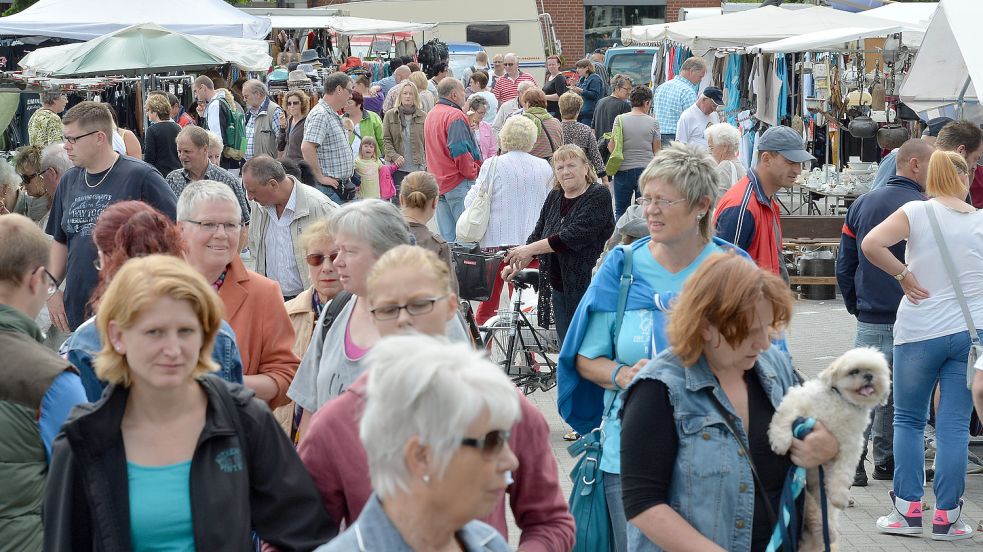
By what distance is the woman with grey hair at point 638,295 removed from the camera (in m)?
4.09

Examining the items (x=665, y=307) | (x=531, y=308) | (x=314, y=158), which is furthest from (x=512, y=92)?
(x=665, y=307)

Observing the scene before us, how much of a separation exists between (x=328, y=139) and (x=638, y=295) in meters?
7.84

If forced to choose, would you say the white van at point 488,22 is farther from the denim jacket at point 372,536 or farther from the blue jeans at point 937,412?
the denim jacket at point 372,536

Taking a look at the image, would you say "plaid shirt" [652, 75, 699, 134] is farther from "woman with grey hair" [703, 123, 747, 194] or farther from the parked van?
the parked van

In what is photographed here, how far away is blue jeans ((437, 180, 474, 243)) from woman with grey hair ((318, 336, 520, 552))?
35.1ft

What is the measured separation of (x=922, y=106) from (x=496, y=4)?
81.2ft

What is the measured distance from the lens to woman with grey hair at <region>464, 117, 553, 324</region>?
1024cm

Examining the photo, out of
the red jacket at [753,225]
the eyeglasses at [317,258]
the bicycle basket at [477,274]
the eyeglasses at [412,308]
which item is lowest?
the bicycle basket at [477,274]

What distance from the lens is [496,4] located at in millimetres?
33594

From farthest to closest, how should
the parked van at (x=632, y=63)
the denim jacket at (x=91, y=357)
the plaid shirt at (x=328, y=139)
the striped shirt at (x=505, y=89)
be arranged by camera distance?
the parked van at (x=632, y=63)
the striped shirt at (x=505, y=89)
the plaid shirt at (x=328, y=139)
the denim jacket at (x=91, y=357)

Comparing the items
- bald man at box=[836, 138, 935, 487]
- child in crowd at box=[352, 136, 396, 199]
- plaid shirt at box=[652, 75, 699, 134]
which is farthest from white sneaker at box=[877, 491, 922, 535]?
plaid shirt at box=[652, 75, 699, 134]

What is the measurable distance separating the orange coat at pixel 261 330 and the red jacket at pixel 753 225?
2.49m

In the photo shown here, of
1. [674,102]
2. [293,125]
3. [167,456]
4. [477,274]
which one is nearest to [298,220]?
[477,274]

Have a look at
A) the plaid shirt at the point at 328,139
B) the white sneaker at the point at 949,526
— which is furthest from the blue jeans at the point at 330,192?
the white sneaker at the point at 949,526
